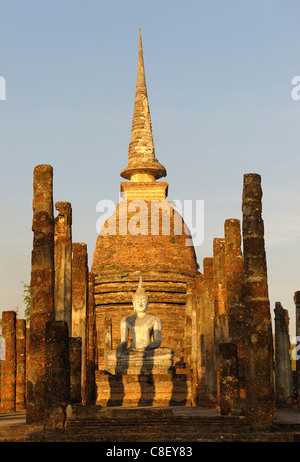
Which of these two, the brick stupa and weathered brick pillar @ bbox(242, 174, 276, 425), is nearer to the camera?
weathered brick pillar @ bbox(242, 174, 276, 425)

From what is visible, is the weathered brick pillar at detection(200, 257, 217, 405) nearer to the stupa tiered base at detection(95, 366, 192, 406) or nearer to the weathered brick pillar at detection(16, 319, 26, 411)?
the stupa tiered base at detection(95, 366, 192, 406)

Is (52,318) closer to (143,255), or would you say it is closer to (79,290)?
(79,290)

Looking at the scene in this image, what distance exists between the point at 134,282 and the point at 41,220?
822 inches

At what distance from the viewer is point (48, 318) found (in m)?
12.6

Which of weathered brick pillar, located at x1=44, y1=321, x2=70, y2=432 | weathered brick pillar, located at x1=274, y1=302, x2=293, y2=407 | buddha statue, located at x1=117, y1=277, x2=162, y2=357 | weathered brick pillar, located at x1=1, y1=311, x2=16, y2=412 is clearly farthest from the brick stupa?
weathered brick pillar, located at x1=44, y1=321, x2=70, y2=432

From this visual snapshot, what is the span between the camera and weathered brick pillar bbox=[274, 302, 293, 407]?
1958cm

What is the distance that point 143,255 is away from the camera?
116 feet

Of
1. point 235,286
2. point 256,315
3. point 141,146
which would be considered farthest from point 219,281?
point 141,146

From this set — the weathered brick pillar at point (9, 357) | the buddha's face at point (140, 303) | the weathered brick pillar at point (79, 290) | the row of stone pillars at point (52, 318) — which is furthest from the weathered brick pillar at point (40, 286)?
the buddha's face at point (140, 303)

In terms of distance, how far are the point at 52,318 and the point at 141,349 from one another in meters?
10.8

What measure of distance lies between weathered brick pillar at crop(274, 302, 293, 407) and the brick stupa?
1135cm

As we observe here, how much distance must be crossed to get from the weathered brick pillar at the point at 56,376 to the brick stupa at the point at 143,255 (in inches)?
738
